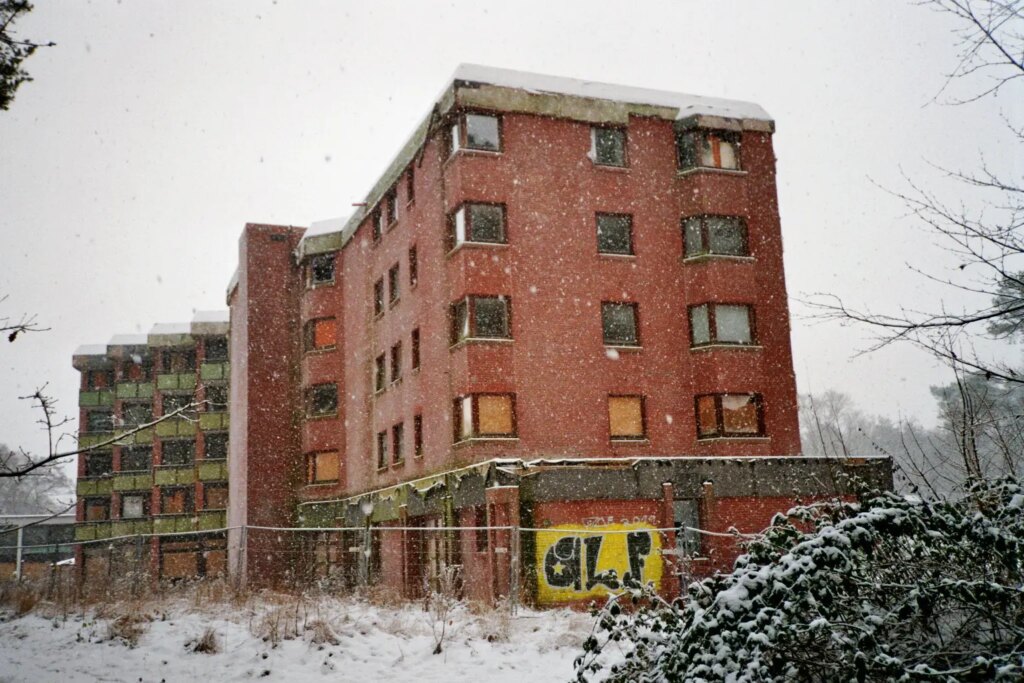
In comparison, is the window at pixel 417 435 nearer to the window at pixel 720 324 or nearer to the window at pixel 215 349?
the window at pixel 720 324

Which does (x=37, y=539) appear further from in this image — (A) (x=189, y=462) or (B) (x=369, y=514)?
(B) (x=369, y=514)

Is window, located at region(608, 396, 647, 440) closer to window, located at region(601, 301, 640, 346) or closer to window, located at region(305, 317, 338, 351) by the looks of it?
window, located at region(601, 301, 640, 346)

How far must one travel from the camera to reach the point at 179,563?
Answer: 4981 cm

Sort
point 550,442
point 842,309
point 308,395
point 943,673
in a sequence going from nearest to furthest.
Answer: point 943,673
point 842,309
point 550,442
point 308,395

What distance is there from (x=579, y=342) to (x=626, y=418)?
9.17 ft

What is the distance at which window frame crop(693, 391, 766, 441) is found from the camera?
27.9 metres

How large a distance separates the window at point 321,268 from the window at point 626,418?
17575mm

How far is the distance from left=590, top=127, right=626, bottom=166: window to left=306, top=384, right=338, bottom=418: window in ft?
53.6

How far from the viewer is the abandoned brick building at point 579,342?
2478 centimetres

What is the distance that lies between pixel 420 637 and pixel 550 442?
14360mm

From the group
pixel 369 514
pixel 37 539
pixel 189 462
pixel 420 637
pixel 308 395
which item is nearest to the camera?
pixel 420 637

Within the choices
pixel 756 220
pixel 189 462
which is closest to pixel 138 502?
pixel 189 462

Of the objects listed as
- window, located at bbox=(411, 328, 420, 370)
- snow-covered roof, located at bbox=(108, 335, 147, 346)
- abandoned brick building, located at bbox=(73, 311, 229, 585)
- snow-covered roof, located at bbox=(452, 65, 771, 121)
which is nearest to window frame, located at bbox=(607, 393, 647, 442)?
window, located at bbox=(411, 328, 420, 370)

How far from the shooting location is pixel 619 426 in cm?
2770
